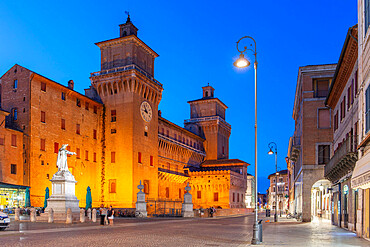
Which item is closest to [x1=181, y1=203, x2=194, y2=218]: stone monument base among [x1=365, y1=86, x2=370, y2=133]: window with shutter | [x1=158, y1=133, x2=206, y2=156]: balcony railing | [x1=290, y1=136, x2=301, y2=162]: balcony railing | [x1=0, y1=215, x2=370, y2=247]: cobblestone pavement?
[x1=290, y1=136, x2=301, y2=162]: balcony railing

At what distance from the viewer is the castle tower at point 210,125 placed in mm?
94438

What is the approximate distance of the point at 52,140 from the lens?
4803 cm

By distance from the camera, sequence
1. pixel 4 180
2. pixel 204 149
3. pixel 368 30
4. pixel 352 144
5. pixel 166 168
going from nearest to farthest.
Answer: pixel 368 30
pixel 352 144
pixel 4 180
pixel 166 168
pixel 204 149

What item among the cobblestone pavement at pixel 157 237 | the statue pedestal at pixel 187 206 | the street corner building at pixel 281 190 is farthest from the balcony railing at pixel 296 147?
the street corner building at pixel 281 190

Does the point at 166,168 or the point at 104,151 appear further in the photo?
the point at 166,168

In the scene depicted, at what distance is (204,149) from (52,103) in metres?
51.4

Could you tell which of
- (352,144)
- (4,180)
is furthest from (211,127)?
(352,144)

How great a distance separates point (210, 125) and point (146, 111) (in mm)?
35699

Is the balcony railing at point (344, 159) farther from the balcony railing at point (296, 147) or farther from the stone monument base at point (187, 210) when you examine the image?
the stone monument base at point (187, 210)

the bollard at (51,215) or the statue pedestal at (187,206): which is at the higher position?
the bollard at (51,215)

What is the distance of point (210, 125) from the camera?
311ft

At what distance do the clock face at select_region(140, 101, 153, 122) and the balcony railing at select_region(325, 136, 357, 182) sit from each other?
111ft

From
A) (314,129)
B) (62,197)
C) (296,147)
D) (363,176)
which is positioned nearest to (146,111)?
(296,147)

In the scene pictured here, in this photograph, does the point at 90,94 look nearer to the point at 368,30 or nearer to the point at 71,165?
the point at 71,165
